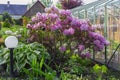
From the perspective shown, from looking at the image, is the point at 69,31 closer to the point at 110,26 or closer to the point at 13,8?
the point at 110,26

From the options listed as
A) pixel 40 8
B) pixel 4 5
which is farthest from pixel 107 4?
pixel 4 5

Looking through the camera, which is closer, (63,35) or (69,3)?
(63,35)

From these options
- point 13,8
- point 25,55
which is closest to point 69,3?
point 25,55

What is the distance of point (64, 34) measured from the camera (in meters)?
8.58

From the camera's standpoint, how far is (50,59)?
346 inches

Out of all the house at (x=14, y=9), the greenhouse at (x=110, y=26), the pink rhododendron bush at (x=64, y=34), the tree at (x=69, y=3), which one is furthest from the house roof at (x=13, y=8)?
the pink rhododendron bush at (x=64, y=34)

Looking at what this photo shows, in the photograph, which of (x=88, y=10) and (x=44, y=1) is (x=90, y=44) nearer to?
(x=88, y=10)

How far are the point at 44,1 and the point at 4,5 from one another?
1370 centimetres

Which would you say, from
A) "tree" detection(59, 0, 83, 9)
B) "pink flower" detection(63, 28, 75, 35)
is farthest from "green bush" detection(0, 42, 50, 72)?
"tree" detection(59, 0, 83, 9)

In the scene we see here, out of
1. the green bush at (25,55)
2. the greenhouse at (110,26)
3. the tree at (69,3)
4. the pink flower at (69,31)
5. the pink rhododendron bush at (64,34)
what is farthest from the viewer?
the tree at (69,3)

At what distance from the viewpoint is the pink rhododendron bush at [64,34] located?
869cm

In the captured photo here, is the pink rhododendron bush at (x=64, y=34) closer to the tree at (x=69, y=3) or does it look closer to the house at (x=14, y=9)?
the tree at (x=69, y=3)

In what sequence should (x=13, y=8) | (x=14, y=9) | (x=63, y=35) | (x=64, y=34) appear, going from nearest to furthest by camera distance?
1. (x=64, y=34)
2. (x=63, y=35)
3. (x=14, y=9)
4. (x=13, y=8)

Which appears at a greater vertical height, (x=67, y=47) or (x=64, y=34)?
(x=64, y=34)
